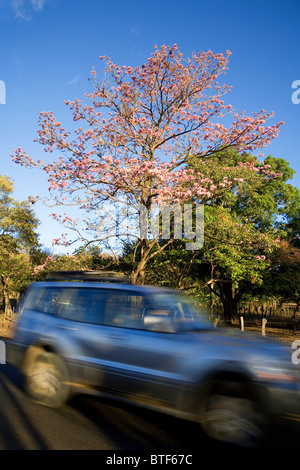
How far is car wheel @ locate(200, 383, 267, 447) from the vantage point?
3928mm

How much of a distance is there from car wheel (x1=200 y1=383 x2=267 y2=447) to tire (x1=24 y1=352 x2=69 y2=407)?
7.38 feet

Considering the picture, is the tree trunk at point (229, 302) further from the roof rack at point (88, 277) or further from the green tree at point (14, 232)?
the roof rack at point (88, 277)

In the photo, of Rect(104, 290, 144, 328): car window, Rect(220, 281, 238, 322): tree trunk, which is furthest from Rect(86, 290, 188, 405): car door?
Rect(220, 281, 238, 322): tree trunk

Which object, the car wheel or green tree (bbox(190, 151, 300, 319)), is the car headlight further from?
green tree (bbox(190, 151, 300, 319))

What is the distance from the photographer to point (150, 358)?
4.70 metres

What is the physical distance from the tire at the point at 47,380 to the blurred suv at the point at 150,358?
14mm

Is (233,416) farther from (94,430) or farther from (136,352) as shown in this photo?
(94,430)

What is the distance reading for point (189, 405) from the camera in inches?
168

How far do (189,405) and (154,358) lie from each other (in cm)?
68

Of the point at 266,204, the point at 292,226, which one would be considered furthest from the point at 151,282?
the point at 292,226

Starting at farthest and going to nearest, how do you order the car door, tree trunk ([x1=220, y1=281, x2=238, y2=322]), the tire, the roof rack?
1. tree trunk ([x1=220, y1=281, x2=238, y2=322])
2. the roof rack
3. the tire
4. the car door

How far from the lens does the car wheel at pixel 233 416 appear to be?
393 cm

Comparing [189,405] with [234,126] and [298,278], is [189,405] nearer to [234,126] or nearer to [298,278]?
[234,126]
